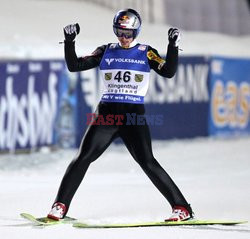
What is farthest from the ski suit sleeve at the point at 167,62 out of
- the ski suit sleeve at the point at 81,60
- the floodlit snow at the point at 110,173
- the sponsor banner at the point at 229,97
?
the sponsor banner at the point at 229,97

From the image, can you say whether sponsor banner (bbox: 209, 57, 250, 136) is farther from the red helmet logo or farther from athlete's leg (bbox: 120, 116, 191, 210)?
the red helmet logo

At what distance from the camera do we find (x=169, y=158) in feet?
39.4

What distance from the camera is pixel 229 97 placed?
15.1 metres

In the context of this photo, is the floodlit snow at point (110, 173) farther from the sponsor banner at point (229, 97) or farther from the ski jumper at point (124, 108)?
the sponsor banner at point (229, 97)

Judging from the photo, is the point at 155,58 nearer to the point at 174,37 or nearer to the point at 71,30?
the point at 174,37

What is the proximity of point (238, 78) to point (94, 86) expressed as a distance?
11.7 ft

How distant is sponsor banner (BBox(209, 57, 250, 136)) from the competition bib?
8.32m

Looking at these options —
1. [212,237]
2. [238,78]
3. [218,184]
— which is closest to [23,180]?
[218,184]

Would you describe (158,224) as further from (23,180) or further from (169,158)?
(169,158)

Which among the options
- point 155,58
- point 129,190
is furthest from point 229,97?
point 155,58

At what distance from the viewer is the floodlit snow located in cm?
636

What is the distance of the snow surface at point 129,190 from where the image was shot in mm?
6188

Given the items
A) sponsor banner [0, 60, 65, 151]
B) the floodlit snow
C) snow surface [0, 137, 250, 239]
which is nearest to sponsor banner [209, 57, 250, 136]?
the floodlit snow

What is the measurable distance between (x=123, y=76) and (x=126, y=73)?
33 millimetres
